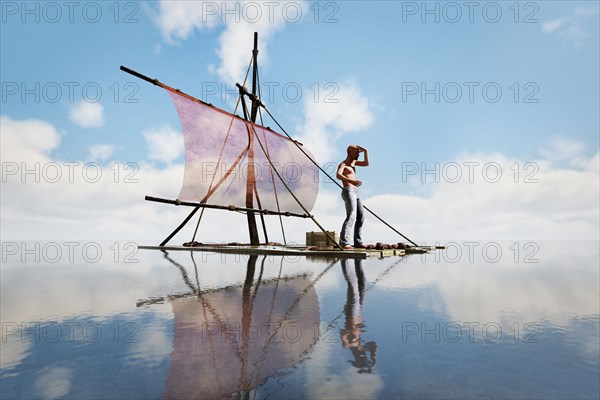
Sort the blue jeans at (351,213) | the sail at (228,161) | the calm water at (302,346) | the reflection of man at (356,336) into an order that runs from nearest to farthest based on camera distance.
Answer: the calm water at (302,346) → the reflection of man at (356,336) → the blue jeans at (351,213) → the sail at (228,161)

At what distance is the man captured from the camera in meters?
12.8

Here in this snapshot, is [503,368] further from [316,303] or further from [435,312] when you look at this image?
[316,303]

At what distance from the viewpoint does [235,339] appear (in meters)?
2.77

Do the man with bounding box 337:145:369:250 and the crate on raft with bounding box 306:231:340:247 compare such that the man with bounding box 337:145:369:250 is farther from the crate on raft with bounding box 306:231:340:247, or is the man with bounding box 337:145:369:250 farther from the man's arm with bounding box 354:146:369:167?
the crate on raft with bounding box 306:231:340:247

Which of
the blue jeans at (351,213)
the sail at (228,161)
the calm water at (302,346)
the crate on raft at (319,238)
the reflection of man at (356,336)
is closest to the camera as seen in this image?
the calm water at (302,346)

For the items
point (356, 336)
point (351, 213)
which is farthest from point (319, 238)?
point (356, 336)

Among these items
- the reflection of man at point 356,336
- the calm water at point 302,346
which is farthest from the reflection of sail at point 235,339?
the reflection of man at point 356,336

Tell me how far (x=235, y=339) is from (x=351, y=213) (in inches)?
409

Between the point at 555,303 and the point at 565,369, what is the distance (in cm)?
298

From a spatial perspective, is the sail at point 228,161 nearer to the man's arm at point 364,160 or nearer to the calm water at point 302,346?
the man's arm at point 364,160

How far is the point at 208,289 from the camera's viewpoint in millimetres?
5555

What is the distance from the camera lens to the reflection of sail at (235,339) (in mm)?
1983

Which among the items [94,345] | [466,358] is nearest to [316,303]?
[466,358]

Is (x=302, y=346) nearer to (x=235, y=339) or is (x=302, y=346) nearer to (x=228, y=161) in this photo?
(x=235, y=339)
